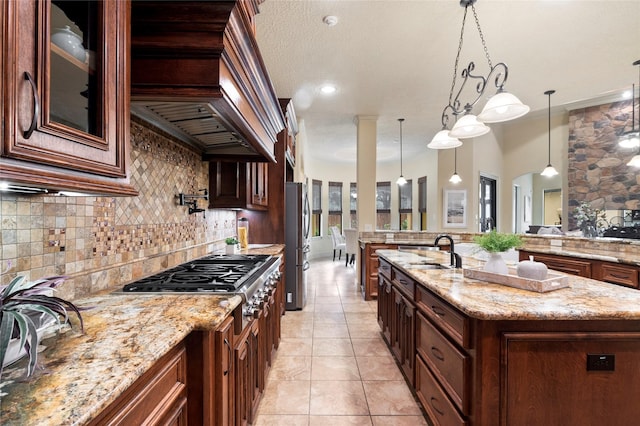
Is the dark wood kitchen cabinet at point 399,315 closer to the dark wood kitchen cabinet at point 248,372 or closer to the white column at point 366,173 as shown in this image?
the dark wood kitchen cabinet at point 248,372

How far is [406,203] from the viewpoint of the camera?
9281 mm

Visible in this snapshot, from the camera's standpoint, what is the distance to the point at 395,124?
582 cm

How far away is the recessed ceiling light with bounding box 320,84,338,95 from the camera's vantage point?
405 centimetres

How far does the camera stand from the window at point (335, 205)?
31.8ft

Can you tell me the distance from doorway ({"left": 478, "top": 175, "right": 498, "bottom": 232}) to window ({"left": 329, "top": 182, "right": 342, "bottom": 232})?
4.29m

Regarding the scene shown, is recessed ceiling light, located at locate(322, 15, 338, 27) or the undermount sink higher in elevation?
recessed ceiling light, located at locate(322, 15, 338, 27)

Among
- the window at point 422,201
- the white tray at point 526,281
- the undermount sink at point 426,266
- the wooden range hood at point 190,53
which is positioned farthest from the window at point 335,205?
the wooden range hood at point 190,53

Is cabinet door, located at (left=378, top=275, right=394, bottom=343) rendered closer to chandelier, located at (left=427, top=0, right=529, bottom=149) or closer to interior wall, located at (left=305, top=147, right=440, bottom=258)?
chandelier, located at (left=427, top=0, right=529, bottom=149)

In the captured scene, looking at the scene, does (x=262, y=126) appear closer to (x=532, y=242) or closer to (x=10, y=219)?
(x=10, y=219)

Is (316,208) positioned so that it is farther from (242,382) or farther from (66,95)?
(66,95)

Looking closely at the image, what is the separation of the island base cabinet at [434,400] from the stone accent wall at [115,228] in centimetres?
176

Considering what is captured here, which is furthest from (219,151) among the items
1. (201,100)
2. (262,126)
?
(201,100)

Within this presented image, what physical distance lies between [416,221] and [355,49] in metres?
6.60

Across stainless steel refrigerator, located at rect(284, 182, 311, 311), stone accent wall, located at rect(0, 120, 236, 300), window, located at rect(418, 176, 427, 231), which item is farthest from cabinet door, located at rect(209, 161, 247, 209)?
window, located at rect(418, 176, 427, 231)
